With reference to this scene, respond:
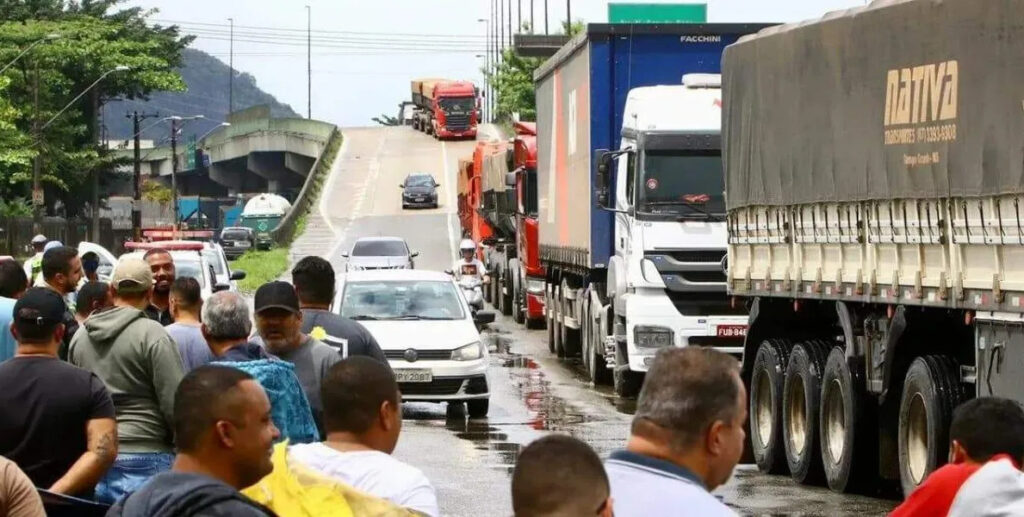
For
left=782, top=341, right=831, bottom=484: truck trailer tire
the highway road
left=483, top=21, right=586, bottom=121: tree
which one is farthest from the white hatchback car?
left=483, top=21, right=586, bottom=121: tree

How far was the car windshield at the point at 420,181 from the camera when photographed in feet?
284

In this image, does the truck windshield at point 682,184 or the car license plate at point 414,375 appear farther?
the truck windshield at point 682,184

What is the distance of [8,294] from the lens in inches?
407

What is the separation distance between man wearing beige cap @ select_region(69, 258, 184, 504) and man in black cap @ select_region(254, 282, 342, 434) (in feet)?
1.20

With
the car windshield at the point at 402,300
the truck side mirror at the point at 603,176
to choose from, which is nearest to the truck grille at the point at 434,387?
the car windshield at the point at 402,300

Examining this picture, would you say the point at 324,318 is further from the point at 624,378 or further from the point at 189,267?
the point at 189,267

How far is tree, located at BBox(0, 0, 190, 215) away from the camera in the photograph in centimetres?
7388

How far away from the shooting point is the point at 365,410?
555cm

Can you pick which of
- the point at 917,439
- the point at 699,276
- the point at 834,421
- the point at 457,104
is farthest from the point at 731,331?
the point at 457,104

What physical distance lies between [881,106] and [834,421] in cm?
240

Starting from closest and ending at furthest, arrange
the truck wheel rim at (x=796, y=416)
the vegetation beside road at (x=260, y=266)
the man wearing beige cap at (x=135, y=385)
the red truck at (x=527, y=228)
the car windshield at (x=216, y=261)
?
1. the man wearing beige cap at (x=135, y=385)
2. the truck wheel rim at (x=796, y=416)
3. the car windshield at (x=216, y=261)
4. the red truck at (x=527, y=228)
5. the vegetation beside road at (x=260, y=266)

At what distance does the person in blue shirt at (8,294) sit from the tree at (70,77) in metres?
56.5

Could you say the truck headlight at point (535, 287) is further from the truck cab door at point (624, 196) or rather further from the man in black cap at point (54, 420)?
the man in black cap at point (54, 420)

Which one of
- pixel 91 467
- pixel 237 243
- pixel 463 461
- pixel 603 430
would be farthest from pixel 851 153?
pixel 237 243
